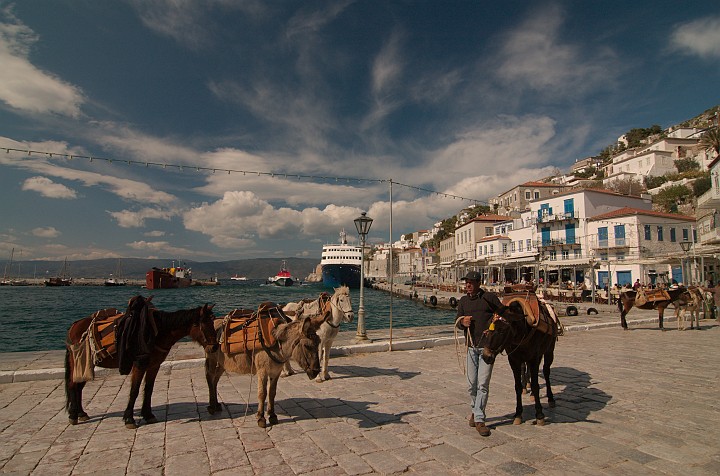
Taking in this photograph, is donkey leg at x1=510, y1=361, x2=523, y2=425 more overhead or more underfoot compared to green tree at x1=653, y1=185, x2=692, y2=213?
more underfoot

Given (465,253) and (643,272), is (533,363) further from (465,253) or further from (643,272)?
(465,253)

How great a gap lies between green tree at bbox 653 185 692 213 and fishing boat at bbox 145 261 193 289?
319ft

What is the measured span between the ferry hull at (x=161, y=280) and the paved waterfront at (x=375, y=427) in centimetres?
9100

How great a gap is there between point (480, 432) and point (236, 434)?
2.95 metres

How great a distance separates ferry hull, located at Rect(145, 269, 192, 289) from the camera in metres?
88.7

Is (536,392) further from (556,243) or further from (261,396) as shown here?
(556,243)

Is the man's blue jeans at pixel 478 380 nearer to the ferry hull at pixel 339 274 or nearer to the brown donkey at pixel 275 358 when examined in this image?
the brown donkey at pixel 275 358

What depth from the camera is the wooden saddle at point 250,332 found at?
4.98 metres

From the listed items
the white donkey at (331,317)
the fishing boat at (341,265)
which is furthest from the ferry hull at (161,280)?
the white donkey at (331,317)

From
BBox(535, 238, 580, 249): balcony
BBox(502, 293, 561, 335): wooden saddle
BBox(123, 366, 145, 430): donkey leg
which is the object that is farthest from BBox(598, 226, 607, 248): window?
BBox(123, 366, 145, 430): donkey leg

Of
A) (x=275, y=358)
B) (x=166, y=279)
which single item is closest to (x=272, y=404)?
(x=275, y=358)

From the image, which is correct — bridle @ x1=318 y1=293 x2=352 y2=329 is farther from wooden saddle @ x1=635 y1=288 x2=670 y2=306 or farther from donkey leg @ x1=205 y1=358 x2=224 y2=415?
wooden saddle @ x1=635 y1=288 x2=670 y2=306

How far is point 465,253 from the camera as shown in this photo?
57.2 metres

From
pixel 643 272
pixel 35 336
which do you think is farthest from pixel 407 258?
pixel 35 336
